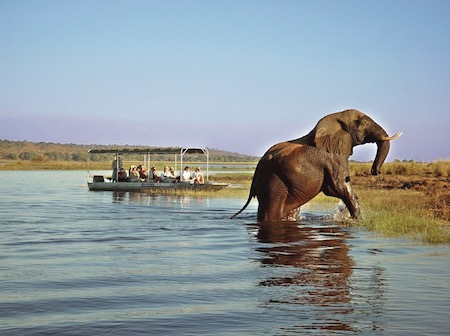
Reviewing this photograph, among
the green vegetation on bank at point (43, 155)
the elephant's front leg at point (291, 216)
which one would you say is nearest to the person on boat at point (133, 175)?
the elephant's front leg at point (291, 216)

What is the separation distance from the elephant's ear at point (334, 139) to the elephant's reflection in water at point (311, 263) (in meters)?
1.73

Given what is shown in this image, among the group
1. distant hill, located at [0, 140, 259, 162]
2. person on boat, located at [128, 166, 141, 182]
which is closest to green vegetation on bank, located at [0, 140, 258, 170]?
distant hill, located at [0, 140, 259, 162]

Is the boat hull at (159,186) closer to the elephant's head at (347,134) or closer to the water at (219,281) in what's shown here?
the water at (219,281)

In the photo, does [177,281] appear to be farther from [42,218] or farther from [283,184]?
[42,218]

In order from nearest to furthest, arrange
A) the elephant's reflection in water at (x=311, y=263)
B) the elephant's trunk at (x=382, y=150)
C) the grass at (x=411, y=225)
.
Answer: the elephant's reflection in water at (x=311, y=263) < the grass at (x=411, y=225) < the elephant's trunk at (x=382, y=150)

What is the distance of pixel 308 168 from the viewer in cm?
1539

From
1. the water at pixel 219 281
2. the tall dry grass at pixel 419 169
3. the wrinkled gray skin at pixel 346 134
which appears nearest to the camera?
the water at pixel 219 281

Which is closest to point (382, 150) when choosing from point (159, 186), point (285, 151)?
point (285, 151)

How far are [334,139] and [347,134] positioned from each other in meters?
0.41

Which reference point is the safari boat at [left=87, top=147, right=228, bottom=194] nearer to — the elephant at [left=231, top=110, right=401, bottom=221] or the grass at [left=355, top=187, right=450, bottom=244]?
the grass at [left=355, top=187, right=450, bottom=244]

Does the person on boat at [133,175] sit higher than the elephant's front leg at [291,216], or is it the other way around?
the person on boat at [133,175]

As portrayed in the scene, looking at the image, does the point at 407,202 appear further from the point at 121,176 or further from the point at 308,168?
the point at 121,176

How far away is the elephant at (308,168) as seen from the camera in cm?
1536

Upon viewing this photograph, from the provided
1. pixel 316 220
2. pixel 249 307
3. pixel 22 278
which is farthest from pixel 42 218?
pixel 249 307
